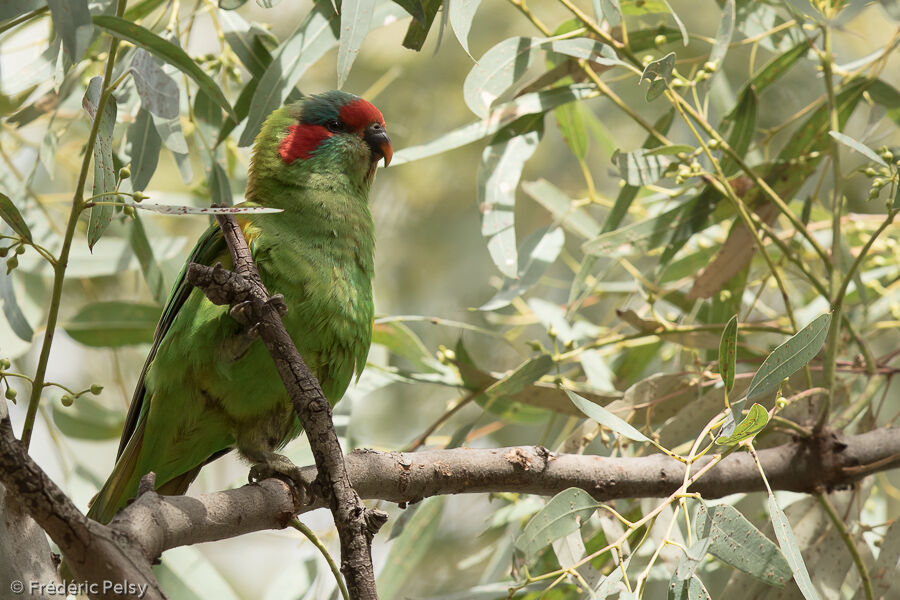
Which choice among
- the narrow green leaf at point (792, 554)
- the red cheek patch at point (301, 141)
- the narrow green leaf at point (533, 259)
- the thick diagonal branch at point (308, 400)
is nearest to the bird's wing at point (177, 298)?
the red cheek patch at point (301, 141)

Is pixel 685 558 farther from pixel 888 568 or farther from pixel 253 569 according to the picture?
pixel 253 569

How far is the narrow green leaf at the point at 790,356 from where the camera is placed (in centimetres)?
158

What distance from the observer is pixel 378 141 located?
8.78 feet

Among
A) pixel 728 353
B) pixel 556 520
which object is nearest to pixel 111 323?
pixel 556 520

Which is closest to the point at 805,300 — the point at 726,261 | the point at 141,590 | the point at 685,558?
the point at 726,261

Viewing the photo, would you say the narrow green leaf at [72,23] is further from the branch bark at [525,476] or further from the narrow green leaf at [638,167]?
the narrow green leaf at [638,167]

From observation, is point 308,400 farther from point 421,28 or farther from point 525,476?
point 421,28

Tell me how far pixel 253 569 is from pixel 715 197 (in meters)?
4.13

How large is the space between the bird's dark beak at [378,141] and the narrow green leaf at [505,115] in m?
0.17

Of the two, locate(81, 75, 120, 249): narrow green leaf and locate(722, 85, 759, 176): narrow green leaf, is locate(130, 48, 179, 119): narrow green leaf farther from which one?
locate(722, 85, 759, 176): narrow green leaf

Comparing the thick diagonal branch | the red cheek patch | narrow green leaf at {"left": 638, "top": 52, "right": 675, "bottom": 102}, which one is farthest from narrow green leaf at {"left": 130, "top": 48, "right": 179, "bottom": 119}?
narrow green leaf at {"left": 638, "top": 52, "right": 675, "bottom": 102}

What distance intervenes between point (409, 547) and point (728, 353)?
128 cm

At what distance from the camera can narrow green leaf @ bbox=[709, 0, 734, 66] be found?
212 cm

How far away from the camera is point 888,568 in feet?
7.22
